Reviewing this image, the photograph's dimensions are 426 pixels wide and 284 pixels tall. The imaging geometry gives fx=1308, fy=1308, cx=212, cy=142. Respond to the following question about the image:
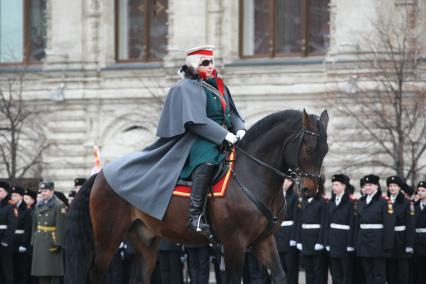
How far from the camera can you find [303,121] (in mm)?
13891

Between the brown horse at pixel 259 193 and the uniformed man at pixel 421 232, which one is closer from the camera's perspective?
the brown horse at pixel 259 193

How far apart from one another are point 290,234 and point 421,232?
2.40m

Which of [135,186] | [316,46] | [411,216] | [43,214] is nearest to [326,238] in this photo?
[411,216]

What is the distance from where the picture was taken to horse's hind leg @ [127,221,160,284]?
15281mm

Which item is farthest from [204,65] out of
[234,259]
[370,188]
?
[370,188]

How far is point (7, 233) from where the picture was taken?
74.1ft

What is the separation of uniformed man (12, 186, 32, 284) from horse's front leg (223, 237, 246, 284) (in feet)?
31.0

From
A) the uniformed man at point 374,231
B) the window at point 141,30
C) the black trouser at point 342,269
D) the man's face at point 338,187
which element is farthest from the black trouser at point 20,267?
the window at point 141,30

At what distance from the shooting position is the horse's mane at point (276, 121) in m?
14.1

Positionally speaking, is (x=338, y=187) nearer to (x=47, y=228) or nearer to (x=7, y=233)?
(x=47, y=228)

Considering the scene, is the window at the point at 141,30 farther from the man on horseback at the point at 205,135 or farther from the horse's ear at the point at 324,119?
the horse's ear at the point at 324,119

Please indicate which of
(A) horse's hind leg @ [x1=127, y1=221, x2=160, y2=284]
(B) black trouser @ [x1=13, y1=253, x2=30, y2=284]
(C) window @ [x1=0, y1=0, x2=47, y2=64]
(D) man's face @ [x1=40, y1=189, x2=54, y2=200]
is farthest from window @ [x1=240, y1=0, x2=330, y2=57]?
(A) horse's hind leg @ [x1=127, y1=221, x2=160, y2=284]

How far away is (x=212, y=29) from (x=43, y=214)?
1345cm

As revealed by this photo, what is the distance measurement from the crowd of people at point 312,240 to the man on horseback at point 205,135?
149 inches
